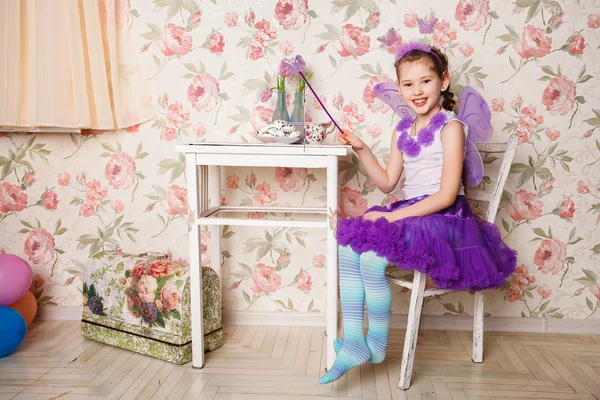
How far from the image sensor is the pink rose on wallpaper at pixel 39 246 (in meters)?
2.26

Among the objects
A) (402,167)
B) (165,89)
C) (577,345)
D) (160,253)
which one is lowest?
(577,345)

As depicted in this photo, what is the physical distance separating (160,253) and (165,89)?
62 cm

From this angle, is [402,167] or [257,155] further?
[402,167]

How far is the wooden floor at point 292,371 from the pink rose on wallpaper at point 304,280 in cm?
17

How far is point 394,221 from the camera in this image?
1729mm

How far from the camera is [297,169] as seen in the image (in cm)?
216

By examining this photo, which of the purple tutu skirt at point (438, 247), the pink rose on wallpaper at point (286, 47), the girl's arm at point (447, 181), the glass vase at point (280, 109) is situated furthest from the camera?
the pink rose on wallpaper at point (286, 47)

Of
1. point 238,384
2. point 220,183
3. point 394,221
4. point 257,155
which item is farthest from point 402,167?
point 238,384

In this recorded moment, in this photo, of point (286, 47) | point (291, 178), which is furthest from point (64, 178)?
point (286, 47)

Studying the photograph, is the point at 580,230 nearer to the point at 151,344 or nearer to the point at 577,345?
the point at 577,345

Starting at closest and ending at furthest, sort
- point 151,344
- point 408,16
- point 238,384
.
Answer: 1. point 238,384
2. point 151,344
3. point 408,16

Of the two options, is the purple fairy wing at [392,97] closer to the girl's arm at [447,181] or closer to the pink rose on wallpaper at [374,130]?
the pink rose on wallpaper at [374,130]

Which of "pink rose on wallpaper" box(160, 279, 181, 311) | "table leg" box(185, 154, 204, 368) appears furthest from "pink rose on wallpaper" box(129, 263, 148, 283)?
"table leg" box(185, 154, 204, 368)

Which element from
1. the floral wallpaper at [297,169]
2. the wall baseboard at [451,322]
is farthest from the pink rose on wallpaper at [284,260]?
the wall baseboard at [451,322]
